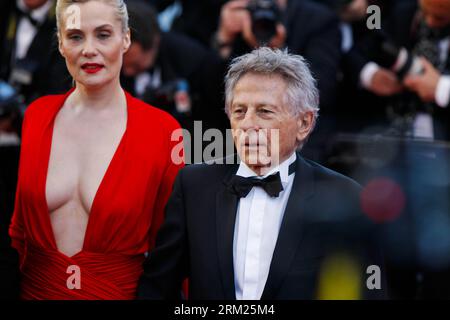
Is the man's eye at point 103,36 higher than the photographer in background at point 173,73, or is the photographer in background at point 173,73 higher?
the photographer in background at point 173,73

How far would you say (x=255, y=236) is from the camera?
2.31 meters

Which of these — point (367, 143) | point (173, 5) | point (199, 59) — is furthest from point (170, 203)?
point (173, 5)

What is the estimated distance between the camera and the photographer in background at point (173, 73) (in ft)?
13.1

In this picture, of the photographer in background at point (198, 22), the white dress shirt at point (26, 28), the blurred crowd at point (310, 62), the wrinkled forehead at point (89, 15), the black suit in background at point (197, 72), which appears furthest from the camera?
the photographer in background at point (198, 22)

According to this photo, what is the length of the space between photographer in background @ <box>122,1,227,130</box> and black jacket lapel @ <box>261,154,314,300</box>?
1.62 m

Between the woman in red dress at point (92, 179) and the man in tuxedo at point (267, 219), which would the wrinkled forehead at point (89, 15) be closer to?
the woman in red dress at point (92, 179)

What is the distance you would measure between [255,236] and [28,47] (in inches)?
98.0

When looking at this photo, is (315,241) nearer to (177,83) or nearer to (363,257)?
→ (363,257)

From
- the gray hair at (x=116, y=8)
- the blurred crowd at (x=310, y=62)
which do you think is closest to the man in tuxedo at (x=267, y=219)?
the gray hair at (x=116, y=8)

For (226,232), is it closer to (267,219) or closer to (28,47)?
(267,219)

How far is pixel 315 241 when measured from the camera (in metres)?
2.32

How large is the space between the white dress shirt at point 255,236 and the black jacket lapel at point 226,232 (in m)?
0.02

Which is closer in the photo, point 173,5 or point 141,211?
point 141,211
